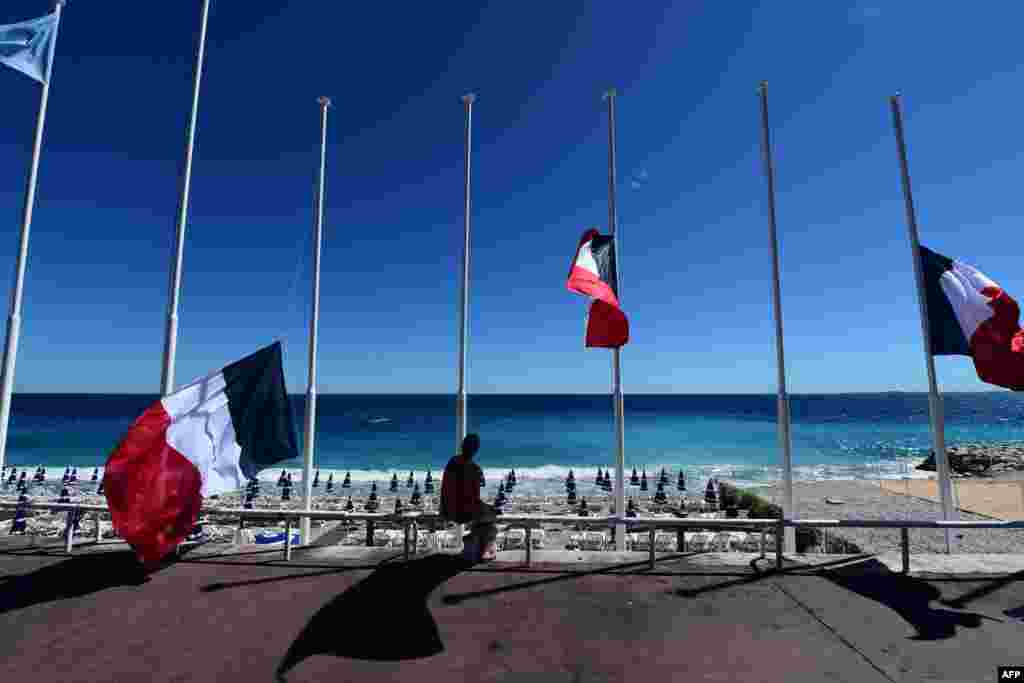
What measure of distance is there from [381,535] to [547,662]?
13451mm

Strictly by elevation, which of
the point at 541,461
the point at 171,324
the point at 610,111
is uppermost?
the point at 610,111

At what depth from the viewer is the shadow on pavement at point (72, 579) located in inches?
235

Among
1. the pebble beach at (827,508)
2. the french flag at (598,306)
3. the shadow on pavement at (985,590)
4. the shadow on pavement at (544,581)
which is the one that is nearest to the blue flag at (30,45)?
the pebble beach at (827,508)

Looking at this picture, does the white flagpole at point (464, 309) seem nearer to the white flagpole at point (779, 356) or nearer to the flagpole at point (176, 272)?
the flagpole at point (176, 272)

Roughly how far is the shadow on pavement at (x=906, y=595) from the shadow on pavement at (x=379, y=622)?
4.65 m

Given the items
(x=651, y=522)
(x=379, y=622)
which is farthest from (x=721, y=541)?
(x=379, y=622)

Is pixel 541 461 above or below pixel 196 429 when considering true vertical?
below

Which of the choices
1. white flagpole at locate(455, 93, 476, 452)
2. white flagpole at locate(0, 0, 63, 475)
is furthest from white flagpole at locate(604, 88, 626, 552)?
white flagpole at locate(0, 0, 63, 475)

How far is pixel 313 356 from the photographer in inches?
358

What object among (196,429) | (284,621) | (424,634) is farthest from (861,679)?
(196,429)

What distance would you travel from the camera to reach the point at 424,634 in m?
5.07

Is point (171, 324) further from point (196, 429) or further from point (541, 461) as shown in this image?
point (541, 461)

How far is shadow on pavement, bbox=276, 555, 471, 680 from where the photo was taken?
4.74m

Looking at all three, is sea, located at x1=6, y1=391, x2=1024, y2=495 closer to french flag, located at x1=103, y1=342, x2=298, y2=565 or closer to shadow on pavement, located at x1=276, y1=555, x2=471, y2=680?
french flag, located at x1=103, y1=342, x2=298, y2=565
